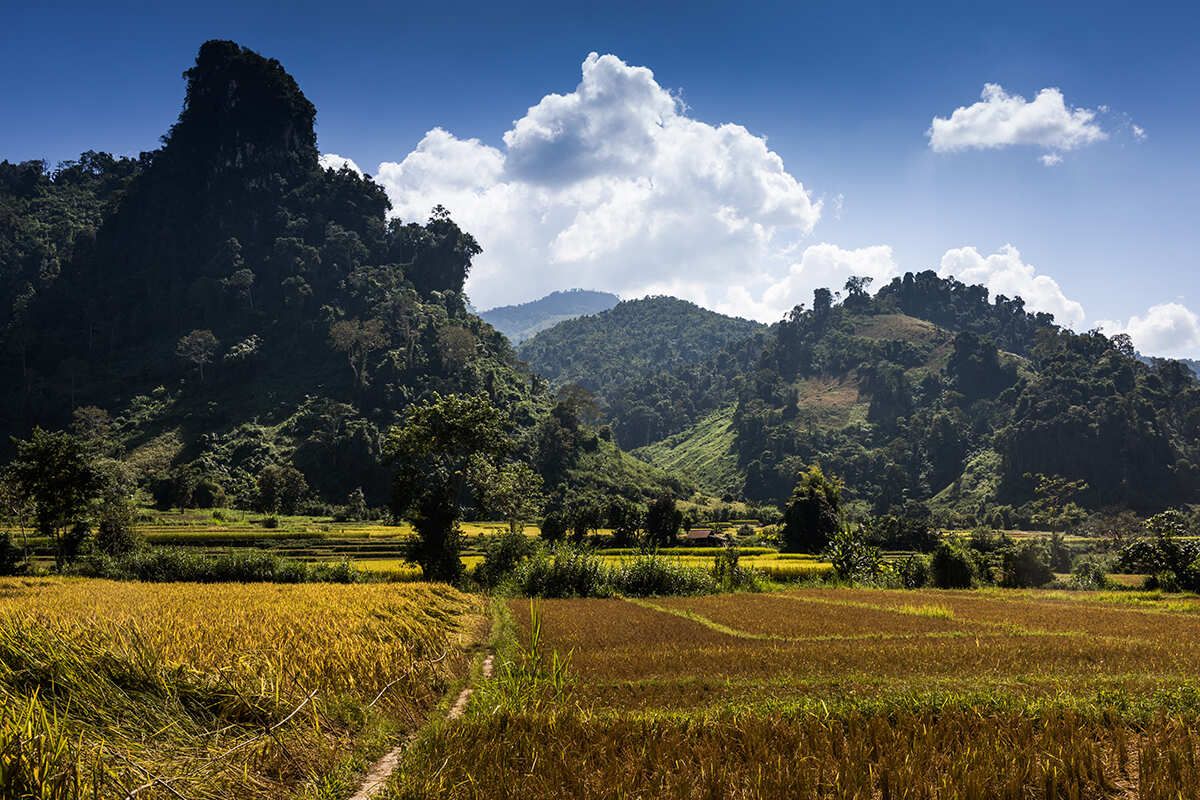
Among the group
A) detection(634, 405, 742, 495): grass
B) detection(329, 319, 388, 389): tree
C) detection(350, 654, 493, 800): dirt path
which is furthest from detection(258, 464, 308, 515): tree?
detection(634, 405, 742, 495): grass

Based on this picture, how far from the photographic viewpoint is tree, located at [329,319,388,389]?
105312mm

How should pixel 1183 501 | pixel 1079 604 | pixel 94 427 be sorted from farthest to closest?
1. pixel 1183 501
2. pixel 94 427
3. pixel 1079 604

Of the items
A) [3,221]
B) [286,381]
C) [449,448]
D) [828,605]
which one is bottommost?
[828,605]

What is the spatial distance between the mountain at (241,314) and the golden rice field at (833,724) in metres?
75.6

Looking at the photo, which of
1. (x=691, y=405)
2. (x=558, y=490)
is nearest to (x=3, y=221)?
(x=558, y=490)

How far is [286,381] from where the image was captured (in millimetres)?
106812

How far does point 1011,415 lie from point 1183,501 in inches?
1261

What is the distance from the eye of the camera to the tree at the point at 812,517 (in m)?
60.5

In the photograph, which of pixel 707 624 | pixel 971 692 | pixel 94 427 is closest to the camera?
pixel 971 692

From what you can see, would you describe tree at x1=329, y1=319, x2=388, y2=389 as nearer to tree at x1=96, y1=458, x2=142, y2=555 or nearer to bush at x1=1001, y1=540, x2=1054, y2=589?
tree at x1=96, y1=458, x2=142, y2=555

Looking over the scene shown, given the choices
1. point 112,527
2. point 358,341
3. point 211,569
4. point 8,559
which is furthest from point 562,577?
point 358,341

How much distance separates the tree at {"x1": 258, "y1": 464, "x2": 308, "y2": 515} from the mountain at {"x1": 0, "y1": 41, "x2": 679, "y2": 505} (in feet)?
19.6

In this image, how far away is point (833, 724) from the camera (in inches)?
350

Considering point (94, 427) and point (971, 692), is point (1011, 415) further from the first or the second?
point (94, 427)
